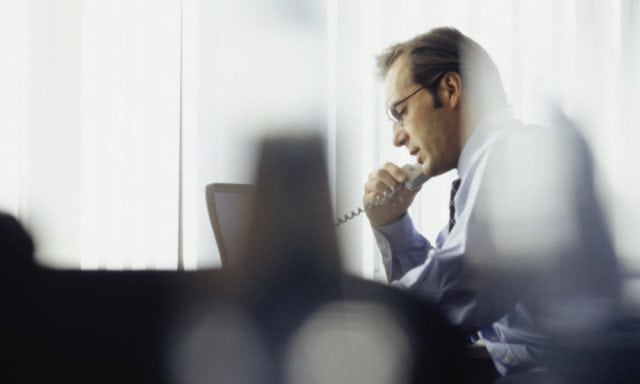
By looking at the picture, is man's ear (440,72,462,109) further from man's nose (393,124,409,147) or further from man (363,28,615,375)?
man's nose (393,124,409,147)

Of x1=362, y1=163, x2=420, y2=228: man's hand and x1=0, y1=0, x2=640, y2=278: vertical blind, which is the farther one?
x1=0, y1=0, x2=640, y2=278: vertical blind

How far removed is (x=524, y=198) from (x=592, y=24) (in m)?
2.46

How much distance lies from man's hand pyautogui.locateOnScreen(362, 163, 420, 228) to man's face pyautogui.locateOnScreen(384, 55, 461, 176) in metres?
0.06

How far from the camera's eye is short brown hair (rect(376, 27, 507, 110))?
4.78 feet

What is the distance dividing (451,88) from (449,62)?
0.17ft

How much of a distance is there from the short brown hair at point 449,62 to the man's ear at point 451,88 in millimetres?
10

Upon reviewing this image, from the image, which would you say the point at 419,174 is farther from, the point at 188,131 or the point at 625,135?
the point at 625,135

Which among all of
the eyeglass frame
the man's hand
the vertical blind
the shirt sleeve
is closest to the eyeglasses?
the eyeglass frame

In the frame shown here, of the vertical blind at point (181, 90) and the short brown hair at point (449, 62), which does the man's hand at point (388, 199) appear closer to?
the short brown hair at point (449, 62)

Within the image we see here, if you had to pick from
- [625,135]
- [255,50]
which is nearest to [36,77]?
[255,50]

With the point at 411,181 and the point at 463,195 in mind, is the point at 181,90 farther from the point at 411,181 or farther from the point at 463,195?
the point at 463,195

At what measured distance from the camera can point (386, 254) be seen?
4.86ft

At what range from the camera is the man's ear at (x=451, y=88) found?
1.44 m

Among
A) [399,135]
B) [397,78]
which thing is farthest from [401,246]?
[397,78]
